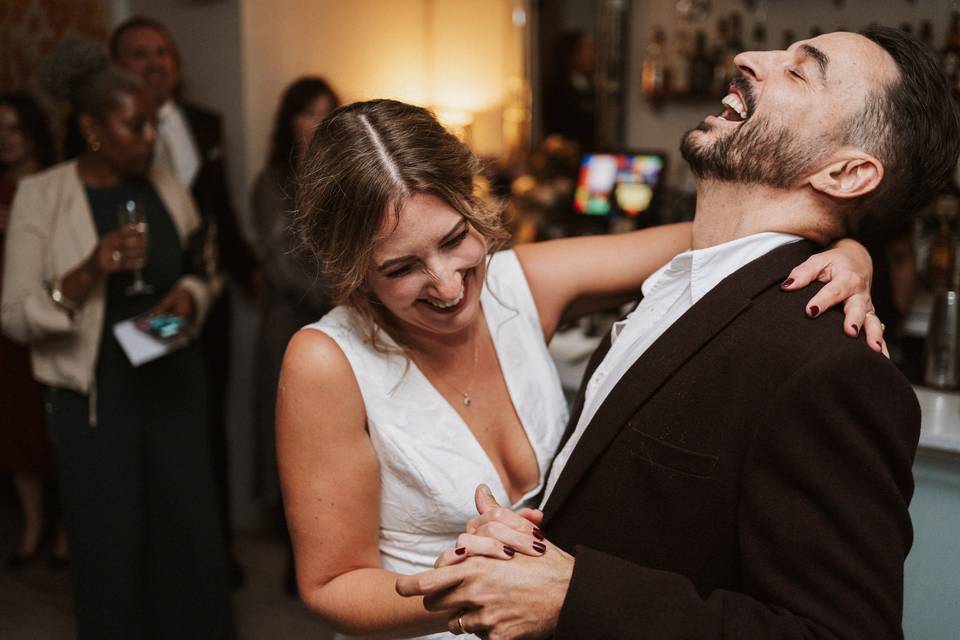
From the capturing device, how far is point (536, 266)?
5.41 feet

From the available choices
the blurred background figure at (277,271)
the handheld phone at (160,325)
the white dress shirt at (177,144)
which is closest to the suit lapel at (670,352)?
the handheld phone at (160,325)

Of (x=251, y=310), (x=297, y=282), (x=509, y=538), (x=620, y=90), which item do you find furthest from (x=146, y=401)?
(x=620, y=90)

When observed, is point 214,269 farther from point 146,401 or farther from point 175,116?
point 175,116

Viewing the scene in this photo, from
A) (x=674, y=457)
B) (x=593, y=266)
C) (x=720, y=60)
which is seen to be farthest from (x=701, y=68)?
(x=674, y=457)

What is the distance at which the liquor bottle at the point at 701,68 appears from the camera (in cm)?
408

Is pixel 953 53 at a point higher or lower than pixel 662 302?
higher

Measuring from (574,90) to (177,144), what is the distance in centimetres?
220

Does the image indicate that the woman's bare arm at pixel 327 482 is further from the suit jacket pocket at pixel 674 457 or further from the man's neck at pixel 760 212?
the man's neck at pixel 760 212

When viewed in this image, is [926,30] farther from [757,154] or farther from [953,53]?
[757,154]

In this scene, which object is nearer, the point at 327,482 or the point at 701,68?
the point at 327,482

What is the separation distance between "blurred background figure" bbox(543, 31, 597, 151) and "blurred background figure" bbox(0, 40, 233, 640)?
253 cm

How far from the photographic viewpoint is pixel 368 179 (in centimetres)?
125

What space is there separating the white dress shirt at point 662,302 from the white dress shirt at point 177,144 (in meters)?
2.40

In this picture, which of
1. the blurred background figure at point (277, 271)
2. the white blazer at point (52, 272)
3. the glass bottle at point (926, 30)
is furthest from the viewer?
the glass bottle at point (926, 30)
